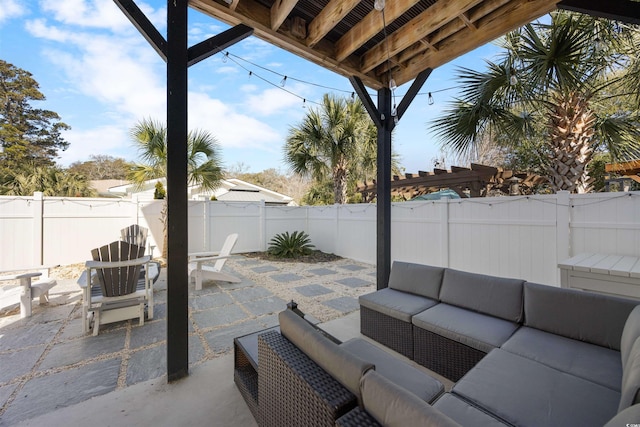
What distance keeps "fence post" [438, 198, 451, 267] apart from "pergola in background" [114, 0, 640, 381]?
2.17 metres

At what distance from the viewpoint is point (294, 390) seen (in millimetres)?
1140

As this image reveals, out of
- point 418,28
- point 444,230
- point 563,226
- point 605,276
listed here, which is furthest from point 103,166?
point 605,276

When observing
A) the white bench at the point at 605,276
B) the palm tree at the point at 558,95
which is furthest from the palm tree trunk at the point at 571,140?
the white bench at the point at 605,276

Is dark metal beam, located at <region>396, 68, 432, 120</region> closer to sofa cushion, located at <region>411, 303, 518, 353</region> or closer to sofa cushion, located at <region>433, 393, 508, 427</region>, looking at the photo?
sofa cushion, located at <region>411, 303, 518, 353</region>

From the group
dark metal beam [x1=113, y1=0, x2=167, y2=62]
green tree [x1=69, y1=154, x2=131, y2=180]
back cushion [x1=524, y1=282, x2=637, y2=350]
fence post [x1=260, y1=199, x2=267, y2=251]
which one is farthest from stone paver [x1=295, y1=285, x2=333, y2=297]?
green tree [x1=69, y1=154, x2=131, y2=180]

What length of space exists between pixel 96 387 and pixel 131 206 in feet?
20.5

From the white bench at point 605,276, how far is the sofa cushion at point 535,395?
4.92 ft

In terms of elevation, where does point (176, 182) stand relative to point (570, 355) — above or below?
above

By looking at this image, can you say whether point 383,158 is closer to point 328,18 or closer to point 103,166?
point 328,18

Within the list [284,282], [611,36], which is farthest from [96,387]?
[611,36]

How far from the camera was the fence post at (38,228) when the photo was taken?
→ 5742 mm

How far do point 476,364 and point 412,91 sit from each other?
9.92 ft

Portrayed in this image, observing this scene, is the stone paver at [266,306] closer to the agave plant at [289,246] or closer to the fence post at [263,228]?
the agave plant at [289,246]

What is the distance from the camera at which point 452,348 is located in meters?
2.04
